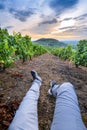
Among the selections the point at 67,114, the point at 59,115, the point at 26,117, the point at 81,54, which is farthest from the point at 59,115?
the point at 81,54

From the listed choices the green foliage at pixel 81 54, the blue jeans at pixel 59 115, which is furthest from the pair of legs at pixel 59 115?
the green foliage at pixel 81 54

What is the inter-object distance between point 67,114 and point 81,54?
30.8ft

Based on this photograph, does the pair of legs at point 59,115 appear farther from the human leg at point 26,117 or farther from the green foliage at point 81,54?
the green foliage at point 81,54

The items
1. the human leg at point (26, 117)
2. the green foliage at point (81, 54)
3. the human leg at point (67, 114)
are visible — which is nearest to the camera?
the human leg at point (67, 114)

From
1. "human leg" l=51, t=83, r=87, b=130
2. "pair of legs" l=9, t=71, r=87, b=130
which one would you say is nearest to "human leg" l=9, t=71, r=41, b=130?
"pair of legs" l=9, t=71, r=87, b=130

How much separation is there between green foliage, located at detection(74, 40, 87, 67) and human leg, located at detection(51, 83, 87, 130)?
757cm

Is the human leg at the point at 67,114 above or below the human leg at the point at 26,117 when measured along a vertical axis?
above

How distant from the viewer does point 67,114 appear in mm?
3654

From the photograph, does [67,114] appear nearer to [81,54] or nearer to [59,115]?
[59,115]

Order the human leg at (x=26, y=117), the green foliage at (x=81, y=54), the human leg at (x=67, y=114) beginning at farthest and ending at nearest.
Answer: the green foliage at (x=81, y=54) → the human leg at (x=26, y=117) → the human leg at (x=67, y=114)

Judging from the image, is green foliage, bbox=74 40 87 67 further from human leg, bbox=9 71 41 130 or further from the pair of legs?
human leg, bbox=9 71 41 130

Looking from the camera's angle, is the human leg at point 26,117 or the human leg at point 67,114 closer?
the human leg at point 67,114

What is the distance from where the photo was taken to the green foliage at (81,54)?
40.3 feet

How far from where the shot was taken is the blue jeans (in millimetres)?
3320
